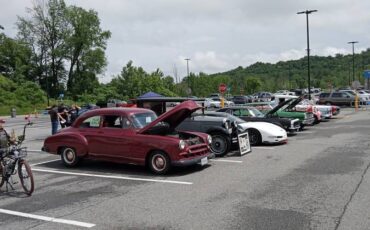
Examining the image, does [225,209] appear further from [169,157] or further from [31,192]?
[31,192]

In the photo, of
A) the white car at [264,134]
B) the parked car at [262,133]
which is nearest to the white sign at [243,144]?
the parked car at [262,133]

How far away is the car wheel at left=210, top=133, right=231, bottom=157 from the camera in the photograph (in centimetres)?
1352

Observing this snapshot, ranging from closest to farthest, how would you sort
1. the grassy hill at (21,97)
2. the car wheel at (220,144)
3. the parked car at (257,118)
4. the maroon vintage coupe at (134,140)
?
1. the maroon vintage coupe at (134,140)
2. the car wheel at (220,144)
3. the parked car at (257,118)
4. the grassy hill at (21,97)

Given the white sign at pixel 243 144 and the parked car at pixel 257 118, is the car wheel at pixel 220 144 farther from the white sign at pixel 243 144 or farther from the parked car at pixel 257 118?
the parked car at pixel 257 118

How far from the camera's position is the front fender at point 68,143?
11.5m

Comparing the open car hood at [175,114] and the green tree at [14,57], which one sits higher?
the green tree at [14,57]

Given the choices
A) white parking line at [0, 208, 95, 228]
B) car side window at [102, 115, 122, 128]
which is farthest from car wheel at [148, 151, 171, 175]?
white parking line at [0, 208, 95, 228]

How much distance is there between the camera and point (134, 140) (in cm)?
1080

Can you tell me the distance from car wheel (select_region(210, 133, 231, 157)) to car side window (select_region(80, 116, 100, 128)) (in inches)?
147

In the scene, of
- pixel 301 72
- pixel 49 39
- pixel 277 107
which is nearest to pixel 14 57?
pixel 49 39

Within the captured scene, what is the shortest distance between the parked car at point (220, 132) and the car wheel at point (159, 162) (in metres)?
3.02

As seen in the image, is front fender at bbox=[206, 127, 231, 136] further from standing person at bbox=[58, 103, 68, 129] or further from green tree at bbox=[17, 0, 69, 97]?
green tree at bbox=[17, 0, 69, 97]

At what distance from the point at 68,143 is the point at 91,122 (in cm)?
84

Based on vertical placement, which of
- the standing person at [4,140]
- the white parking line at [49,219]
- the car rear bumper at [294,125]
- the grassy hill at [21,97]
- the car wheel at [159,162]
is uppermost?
the grassy hill at [21,97]
